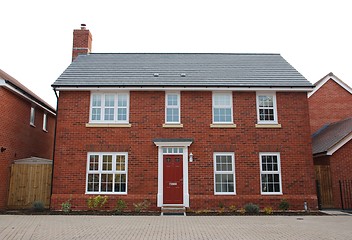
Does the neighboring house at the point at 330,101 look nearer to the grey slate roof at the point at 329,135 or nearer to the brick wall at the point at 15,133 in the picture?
the grey slate roof at the point at 329,135

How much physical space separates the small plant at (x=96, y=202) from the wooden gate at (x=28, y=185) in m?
2.43

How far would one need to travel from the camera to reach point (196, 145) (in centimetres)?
1605

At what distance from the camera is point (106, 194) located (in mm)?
15547

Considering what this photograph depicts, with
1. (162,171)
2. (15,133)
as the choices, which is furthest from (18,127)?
(162,171)

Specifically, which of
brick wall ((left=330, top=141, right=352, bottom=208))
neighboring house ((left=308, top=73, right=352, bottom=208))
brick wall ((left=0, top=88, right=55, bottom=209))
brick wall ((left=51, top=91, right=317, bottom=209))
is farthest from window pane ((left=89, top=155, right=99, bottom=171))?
brick wall ((left=330, top=141, right=352, bottom=208))

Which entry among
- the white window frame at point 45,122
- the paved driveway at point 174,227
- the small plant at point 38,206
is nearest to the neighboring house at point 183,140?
the small plant at point 38,206

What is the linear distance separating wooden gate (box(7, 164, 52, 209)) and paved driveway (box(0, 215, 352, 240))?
280 centimetres

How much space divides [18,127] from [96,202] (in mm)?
6465

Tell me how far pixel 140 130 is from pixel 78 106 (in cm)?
330

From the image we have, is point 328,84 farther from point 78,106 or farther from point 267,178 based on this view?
point 78,106

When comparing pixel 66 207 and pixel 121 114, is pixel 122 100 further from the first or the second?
pixel 66 207

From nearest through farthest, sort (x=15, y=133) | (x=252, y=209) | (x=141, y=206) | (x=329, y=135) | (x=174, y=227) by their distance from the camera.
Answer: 1. (x=174, y=227)
2. (x=252, y=209)
3. (x=141, y=206)
4. (x=15, y=133)
5. (x=329, y=135)

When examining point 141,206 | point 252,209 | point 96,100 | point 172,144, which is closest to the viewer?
point 252,209

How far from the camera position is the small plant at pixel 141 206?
49.9 feet
